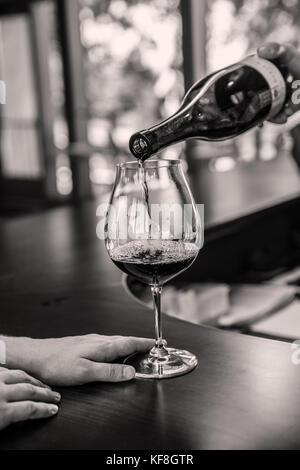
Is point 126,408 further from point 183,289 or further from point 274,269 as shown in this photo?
point 274,269

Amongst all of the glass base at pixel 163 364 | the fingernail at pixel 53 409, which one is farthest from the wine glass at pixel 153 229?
the fingernail at pixel 53 409

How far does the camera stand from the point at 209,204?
1895mm

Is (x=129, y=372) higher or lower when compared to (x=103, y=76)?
lower

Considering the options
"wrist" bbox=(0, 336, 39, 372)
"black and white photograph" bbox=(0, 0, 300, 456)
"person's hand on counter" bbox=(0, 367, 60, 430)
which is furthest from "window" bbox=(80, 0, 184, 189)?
"person's hand on counter" bbox=(0, 367, 60, 430)

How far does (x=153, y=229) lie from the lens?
0.74 m

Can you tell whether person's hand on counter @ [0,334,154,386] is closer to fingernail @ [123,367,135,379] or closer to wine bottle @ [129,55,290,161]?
fingernail @ [123,367,135,379]

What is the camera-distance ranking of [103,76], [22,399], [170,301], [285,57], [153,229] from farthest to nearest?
[103,76], [170,301], [285,57], [153,229], [22,399]

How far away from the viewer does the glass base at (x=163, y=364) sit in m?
0.72

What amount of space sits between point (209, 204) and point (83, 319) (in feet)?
3.34

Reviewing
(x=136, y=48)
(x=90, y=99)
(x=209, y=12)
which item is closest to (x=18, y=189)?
(x=90, y=99)

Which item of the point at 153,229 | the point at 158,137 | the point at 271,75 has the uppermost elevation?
the point at 271,75

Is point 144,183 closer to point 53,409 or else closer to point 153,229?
point 153,229

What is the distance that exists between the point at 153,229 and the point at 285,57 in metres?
0.51

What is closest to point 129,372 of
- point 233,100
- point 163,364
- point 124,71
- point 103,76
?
point 163,364
